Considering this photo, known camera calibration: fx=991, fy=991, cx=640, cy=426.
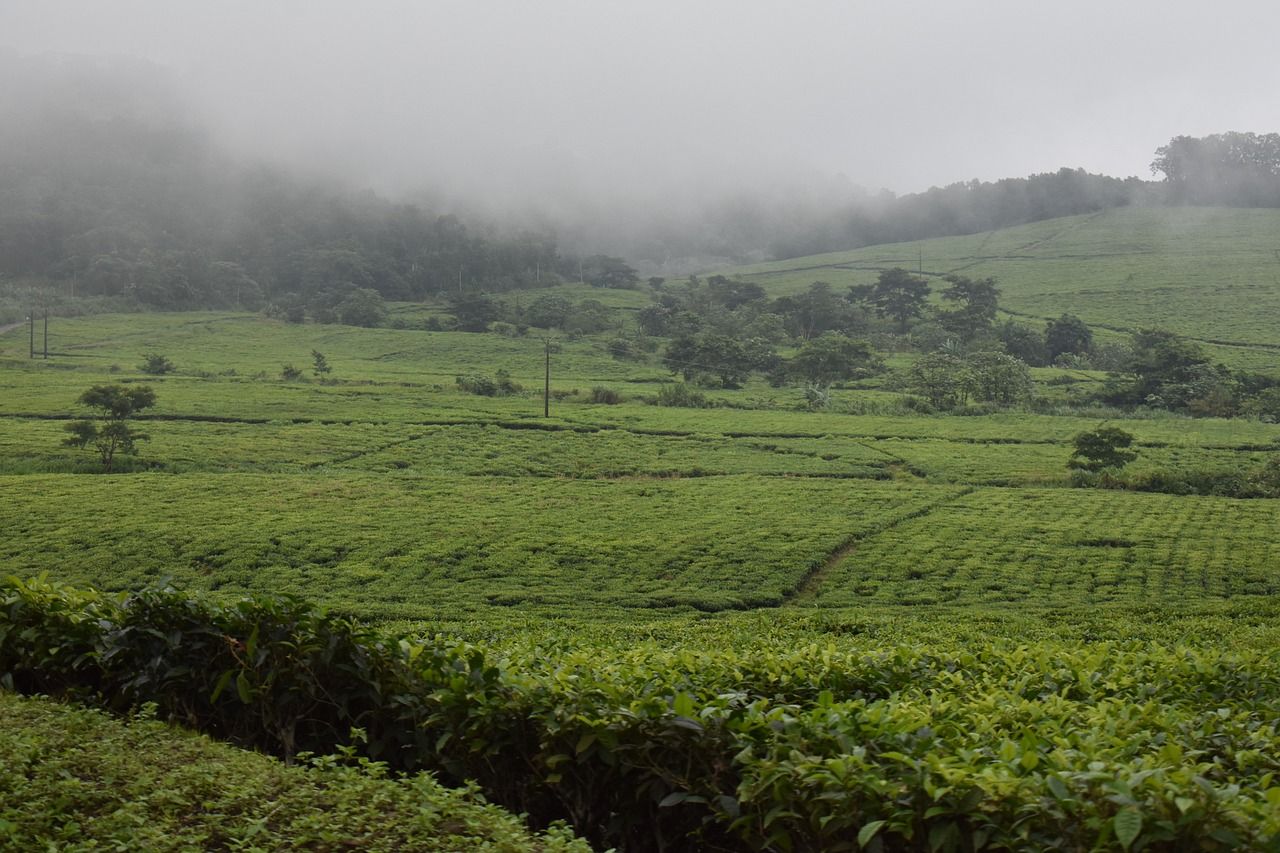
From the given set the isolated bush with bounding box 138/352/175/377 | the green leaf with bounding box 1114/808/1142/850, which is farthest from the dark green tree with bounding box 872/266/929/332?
the green leaf with bounding box 1114/808/1142/850

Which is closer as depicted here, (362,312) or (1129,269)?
(362,312)

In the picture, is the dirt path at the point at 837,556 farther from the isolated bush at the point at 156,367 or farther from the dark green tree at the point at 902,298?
the dark green tree at the point at 902,298

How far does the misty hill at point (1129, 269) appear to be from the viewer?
285 ft

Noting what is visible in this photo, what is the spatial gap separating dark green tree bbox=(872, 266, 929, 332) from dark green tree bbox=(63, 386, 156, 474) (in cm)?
7472

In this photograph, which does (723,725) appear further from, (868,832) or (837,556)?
(837,556)

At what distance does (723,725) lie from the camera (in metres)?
4.87

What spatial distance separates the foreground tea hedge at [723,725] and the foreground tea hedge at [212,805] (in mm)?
550

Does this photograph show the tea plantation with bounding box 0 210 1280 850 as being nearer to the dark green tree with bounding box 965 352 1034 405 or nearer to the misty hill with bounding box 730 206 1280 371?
the dark green tree with bounding box 965 352 1034 405

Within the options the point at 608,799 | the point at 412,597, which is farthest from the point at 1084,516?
the point at 608,799

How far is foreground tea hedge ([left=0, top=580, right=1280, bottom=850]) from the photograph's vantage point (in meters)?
4.10

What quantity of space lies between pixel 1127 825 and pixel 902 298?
A: 102 m

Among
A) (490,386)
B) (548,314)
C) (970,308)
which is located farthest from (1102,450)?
(548,314)

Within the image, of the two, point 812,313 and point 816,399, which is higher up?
point 812,313

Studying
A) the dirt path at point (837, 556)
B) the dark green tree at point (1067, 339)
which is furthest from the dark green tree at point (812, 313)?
the dirt path at point (837, 556)
